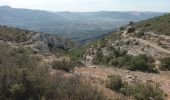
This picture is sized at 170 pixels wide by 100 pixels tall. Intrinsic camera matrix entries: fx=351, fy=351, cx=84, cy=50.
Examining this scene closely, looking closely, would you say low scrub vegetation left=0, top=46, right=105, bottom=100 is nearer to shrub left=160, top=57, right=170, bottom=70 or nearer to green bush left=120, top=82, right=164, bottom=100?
green bush left=120, top=82, right=164, bottom=100

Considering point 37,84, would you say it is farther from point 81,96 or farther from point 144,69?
point 144,69

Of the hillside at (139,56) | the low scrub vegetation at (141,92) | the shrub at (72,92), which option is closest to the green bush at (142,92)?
the low scrub vegetation at (141,92)

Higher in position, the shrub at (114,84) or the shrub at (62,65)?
the shrub at (114,84)

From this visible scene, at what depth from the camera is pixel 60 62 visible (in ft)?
55.0

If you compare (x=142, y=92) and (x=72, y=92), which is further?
(x=142, y=92)

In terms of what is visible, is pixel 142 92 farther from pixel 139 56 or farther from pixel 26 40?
pixel 26 40

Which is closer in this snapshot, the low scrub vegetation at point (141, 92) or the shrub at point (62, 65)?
the low scrub vegetation at point (141, 92)

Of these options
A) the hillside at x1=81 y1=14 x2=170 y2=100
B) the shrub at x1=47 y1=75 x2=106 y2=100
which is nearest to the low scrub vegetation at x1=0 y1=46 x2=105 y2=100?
the shrub at x1=47 y1=75 x2=106 y2=100

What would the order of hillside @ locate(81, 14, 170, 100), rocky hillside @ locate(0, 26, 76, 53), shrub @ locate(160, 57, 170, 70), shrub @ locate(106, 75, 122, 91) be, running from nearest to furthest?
shrub @ locate(106, 75, 122, 91) → hillside @ locate(81, 14, 170, 100) → shrub @ locate(160, 57, 170, 70) → rocky hillside @ locate(0, 26, 76, 53)

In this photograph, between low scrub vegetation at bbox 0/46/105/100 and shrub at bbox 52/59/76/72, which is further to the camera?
shrub at bbox 52/59/76/72

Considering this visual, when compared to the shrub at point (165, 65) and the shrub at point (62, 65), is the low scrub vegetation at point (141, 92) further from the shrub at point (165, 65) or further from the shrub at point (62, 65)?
the shrub at point (165, 65)

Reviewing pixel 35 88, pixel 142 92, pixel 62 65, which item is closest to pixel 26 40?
pixel 62 65

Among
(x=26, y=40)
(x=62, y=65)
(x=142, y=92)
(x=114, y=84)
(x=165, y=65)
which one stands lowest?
(x=26, y=40)

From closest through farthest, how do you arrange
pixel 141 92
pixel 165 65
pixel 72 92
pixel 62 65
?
1. pixel 72 92
2. pixel 141 92
3. pixel 62 65
4. pixel 165 65
